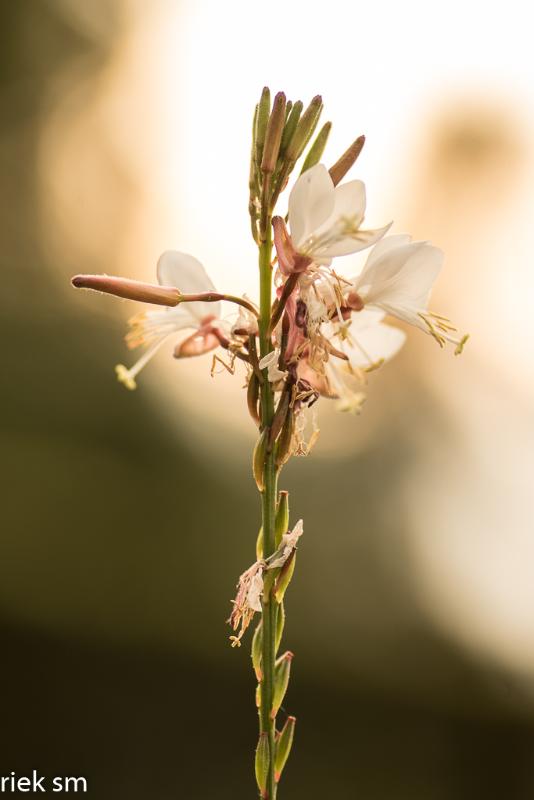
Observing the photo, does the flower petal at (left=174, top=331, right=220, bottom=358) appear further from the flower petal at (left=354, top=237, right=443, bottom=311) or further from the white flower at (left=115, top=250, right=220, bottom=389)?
the flower petal at (left=354, top=237, right=443, bottom=311)

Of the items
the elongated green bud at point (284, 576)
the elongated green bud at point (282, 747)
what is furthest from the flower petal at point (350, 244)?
the elongated green bud at point (282, 747)

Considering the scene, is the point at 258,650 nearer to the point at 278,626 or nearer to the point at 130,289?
the point at 278,626

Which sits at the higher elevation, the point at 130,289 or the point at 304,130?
the point at 304,130

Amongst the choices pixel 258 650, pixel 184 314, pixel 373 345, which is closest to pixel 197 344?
pixel 184 314

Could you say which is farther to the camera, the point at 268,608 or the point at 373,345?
the point at 373,345

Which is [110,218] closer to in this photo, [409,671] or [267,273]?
[409,671]

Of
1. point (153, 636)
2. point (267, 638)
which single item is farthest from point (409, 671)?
point (267, 638)
